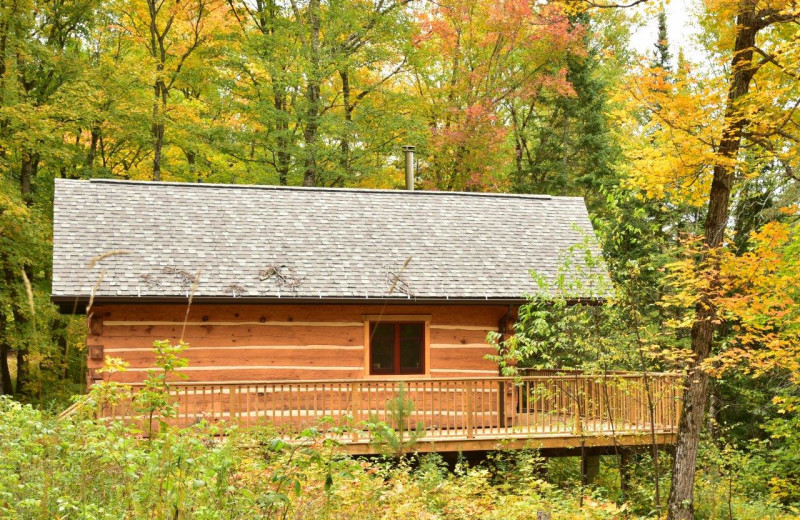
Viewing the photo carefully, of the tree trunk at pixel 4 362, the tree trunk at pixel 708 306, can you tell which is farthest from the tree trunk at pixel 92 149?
the tree trunk at pixel 708 306

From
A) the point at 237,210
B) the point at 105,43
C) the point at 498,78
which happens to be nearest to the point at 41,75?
the point at 105,43

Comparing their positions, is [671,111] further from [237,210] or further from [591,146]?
[591,146]

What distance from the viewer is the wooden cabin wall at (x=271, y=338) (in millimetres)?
13938

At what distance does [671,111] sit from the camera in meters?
10.5

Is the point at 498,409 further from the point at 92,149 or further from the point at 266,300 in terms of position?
the point at 92,149

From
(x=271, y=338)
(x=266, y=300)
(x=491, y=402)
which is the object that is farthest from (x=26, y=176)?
(x=491, y=402)

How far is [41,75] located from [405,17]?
1207 centimetres

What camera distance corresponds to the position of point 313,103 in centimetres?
2466

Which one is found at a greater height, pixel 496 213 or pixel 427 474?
pixel 496 213

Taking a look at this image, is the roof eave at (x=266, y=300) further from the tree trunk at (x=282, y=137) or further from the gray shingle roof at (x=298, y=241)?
the tree trunk at (x=282, y=137)

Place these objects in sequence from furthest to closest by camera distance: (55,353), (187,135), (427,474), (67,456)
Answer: (187,135) < (55,353) < (427,474) < (67,456)

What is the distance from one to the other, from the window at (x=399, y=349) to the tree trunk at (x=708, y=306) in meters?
5.43

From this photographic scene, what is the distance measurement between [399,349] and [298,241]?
10.2ft

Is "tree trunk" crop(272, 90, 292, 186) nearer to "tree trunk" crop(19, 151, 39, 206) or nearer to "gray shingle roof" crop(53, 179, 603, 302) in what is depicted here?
"gray shingle roof" crop(53, 179, 603, 302)
